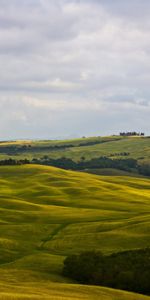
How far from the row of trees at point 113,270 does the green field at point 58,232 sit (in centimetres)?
300

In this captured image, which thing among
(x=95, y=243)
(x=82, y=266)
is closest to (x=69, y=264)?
(x=82, y=266)

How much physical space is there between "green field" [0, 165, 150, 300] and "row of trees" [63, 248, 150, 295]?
3003 millimetres

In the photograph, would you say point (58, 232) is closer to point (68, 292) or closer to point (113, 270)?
point (113, 270)

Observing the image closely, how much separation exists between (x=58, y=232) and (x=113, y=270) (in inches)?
1589

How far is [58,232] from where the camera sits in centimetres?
12519

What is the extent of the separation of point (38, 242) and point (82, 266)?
1148 inches

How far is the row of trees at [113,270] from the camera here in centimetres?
8319

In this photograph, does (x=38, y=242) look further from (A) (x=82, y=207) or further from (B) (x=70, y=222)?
(A) (x=82, y=207)

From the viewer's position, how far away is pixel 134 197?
188 m

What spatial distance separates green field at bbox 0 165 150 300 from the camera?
7256 cm

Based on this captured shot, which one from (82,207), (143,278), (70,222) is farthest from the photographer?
(82,207)

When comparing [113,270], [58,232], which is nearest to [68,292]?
[113,270]

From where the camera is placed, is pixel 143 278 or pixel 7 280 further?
pixel 143 278

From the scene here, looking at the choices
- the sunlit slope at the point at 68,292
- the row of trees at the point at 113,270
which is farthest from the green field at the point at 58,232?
the row of trees at the point at 113,270
